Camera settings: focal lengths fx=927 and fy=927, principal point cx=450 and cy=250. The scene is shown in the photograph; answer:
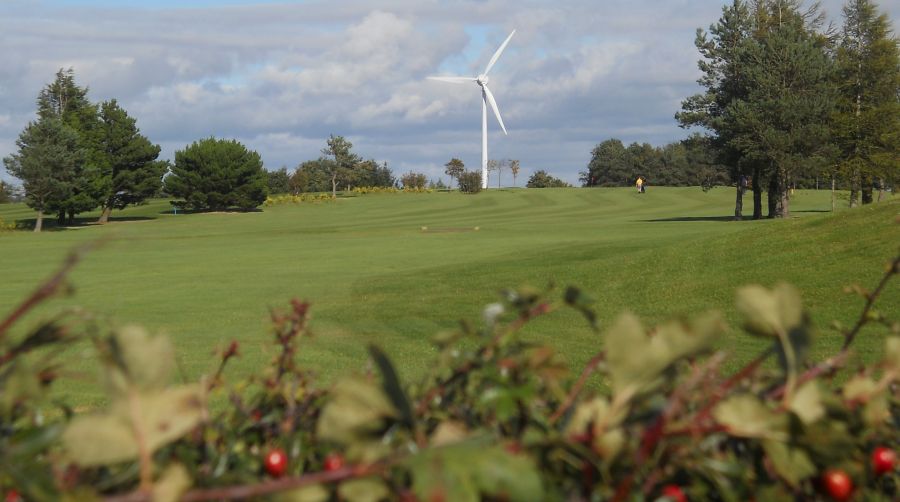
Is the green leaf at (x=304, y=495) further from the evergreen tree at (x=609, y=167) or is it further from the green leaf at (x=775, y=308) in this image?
the evergreen tree at (x=609, y=167)

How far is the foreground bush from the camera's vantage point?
85cm

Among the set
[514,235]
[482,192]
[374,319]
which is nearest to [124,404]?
[374,319]

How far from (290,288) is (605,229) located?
25.7 metres

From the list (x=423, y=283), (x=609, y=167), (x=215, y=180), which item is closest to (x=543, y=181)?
(x=609, y=167)

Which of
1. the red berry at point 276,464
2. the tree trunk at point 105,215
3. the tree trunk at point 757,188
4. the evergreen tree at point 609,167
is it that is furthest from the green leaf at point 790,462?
the evergreen tree at point 609,167

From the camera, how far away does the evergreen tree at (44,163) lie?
205 ft

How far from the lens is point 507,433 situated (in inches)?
43.9

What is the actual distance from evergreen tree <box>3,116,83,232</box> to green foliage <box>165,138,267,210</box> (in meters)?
14.3

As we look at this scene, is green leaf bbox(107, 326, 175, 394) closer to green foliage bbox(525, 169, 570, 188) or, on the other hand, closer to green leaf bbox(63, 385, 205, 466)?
green leaf bbox(63, 385, 205, 466)

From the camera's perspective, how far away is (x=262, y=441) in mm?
1431

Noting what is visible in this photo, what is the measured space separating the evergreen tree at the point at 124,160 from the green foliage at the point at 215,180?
3.10 m

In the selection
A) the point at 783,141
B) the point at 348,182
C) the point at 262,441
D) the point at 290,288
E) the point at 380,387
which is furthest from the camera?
the point at 348,182

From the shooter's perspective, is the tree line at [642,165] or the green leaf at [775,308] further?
A: the tree line at [642,165]

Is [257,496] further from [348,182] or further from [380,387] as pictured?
[348,182]
